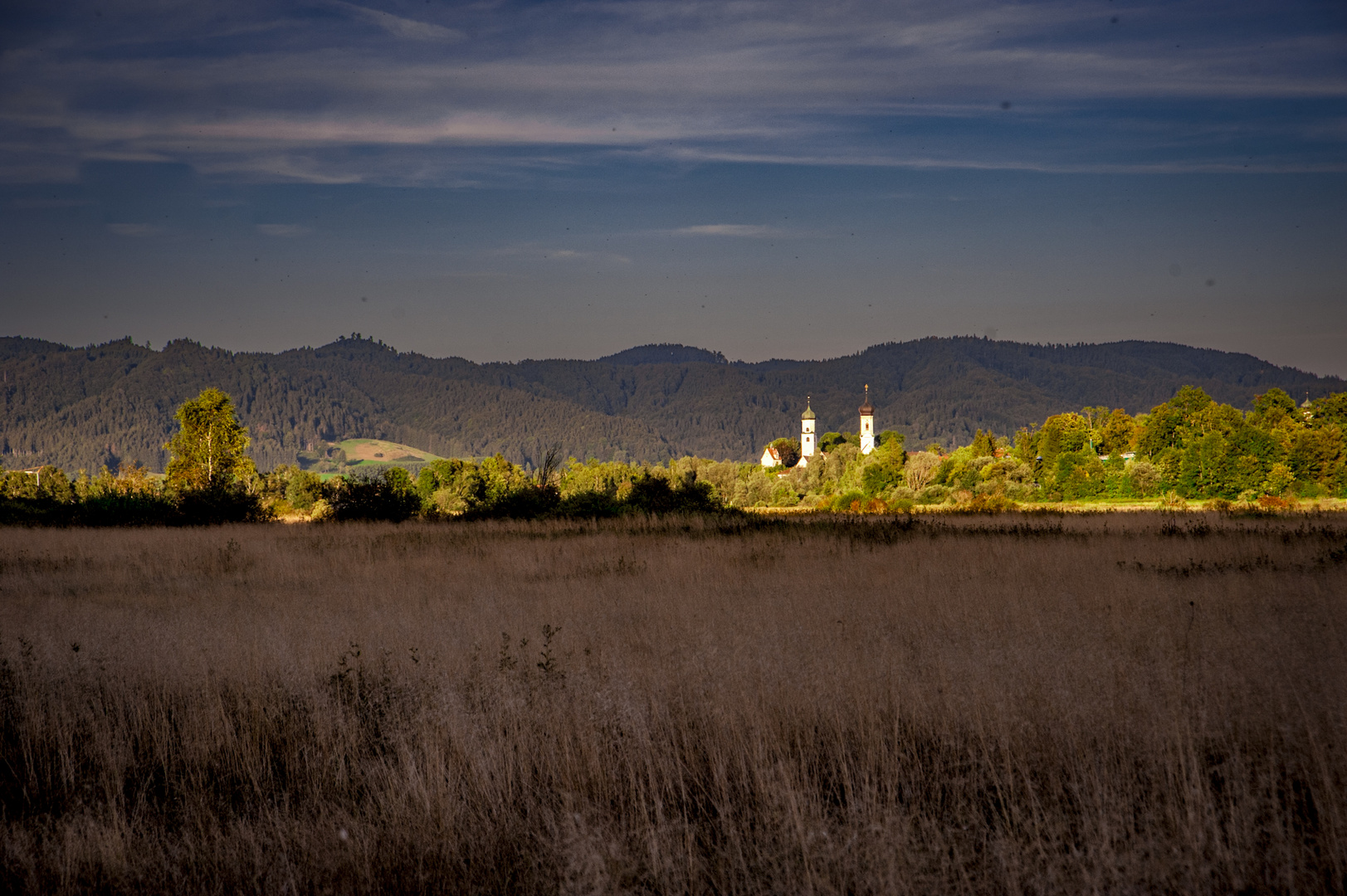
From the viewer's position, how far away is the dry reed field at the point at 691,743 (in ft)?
13.0

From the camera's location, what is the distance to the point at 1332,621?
8.05 metres

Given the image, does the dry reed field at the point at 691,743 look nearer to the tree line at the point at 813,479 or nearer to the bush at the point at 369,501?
the bush at the point at 369,501

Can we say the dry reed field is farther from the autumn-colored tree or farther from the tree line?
the autumn-colored tree

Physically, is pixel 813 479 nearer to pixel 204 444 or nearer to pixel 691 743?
pixel 204 444

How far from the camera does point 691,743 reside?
5.46 metres

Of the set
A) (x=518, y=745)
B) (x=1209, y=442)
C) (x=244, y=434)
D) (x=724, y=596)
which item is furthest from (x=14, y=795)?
(x=1209, y=442)

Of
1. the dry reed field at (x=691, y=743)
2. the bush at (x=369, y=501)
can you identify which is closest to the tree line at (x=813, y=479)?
the bush at (x=369, y=501)


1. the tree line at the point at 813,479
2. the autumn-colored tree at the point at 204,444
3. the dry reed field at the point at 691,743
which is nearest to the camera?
the dry reed field at the point at 691,743

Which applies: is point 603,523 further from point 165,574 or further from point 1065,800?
point 1065,800

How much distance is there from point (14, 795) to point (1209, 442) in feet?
251

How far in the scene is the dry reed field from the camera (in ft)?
13.0

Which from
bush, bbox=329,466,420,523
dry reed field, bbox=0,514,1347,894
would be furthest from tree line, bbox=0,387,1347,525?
dry reed field, bbox=0,514,1347,894

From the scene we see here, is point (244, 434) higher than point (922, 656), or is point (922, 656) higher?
point (244, 434)

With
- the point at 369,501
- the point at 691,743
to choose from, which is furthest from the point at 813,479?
the point at 691,743
